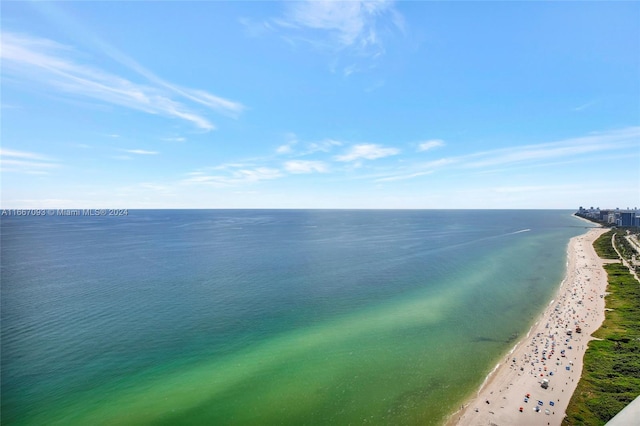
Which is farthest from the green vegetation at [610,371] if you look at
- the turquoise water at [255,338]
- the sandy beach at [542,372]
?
the turquoise water at [255,338]

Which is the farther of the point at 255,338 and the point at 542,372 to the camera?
the point at 255,338

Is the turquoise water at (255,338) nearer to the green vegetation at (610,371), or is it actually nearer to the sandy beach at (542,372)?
the sandy beach at (542,372)

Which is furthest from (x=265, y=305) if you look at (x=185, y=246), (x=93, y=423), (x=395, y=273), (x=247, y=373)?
(x=185, y=246)

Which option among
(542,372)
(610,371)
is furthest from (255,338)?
(610,371)

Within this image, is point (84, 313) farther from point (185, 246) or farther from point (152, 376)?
point (185, 246)

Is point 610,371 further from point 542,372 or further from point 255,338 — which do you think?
point 255,338

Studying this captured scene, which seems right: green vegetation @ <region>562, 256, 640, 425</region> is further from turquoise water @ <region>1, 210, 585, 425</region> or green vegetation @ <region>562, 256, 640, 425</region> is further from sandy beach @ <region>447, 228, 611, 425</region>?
turquoise water @ <region>1, 210, 585, 425</region>
